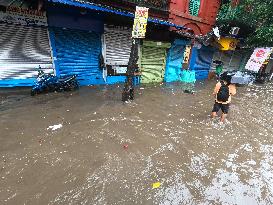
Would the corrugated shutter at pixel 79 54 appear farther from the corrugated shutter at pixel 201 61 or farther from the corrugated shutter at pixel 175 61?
the corrugated shutter at pixel 201 61

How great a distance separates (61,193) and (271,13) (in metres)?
16.0

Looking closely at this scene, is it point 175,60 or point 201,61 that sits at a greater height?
point 175,60

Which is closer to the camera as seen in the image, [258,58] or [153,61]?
[153,61]

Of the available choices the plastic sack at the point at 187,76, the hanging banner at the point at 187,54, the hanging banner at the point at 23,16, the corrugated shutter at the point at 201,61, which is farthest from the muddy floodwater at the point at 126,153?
the corrugated shutter at the point at 201,61

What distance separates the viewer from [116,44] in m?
11.3

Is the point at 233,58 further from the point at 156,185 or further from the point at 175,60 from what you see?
the point at 156,185

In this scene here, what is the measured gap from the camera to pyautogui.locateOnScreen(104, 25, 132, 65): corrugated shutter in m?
10.9

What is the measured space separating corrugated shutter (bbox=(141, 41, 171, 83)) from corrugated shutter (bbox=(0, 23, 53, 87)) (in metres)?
5.39

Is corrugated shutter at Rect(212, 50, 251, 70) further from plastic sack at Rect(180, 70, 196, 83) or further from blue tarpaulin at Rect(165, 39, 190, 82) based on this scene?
blue tarpaulin at Rect(165, 39, 190, 82)

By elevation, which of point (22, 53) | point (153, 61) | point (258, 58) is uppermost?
point (22, 53)

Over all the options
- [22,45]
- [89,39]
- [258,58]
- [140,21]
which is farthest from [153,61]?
[258,58]

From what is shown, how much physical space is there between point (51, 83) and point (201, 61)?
1114 centimetres

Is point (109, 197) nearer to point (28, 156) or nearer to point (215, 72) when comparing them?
point (28, 156)

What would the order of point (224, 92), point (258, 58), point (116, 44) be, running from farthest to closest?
point (258, 58)
point (116, 44)
point (224, 92)
